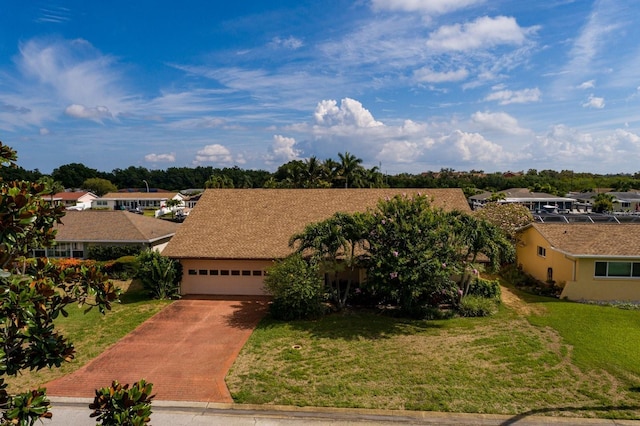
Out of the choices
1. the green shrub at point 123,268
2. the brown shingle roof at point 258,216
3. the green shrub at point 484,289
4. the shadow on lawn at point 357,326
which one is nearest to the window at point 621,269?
the green shrub at point 484,289

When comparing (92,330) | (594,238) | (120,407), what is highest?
(594,238)

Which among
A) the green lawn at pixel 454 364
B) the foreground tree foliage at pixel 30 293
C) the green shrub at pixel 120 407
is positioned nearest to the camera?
the foreground tree foliage at pixel 30 293

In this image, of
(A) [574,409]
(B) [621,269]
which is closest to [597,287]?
(B) [621,269]

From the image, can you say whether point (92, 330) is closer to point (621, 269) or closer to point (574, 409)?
point (574, 409)

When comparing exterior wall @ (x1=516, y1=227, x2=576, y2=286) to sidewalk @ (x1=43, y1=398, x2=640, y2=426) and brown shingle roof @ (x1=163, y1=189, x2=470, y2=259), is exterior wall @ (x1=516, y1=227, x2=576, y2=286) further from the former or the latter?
sidewalk @ (x1=43, y1=398, x2=640, y2=426)

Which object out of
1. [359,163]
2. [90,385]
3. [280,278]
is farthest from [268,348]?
[359,163]

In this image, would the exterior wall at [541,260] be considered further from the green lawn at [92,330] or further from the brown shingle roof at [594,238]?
the green lawn at [92,330]
